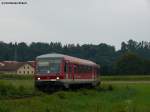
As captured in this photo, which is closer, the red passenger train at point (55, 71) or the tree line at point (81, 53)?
the red passenger train at point (55, 71)

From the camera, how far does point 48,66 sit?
38.8m

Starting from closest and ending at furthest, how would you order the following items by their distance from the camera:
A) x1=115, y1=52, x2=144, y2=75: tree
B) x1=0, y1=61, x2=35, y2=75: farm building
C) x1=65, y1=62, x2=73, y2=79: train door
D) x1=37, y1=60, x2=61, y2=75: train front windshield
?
x1=37, y1=60, x2=61, y2=75: train front windshield → x1=65, y1=62, x2=73, y2=79: train door → x1=115, y1=52, x2=144, y2=75: tree → x1=0, y1=61, x2=35, y2=75: farm building

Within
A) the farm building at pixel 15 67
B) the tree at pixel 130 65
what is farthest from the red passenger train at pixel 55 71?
the farm building at pixel 15 67

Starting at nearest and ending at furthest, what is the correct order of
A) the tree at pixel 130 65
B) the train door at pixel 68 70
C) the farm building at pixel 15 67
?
the train door at pixel 68 70 < the tree at pixel 130 65 < the farm building at pixel 15 67

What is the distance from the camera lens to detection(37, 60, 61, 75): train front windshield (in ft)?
126

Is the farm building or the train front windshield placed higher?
the farm building

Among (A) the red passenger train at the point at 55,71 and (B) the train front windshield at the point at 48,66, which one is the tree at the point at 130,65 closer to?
(A) the red passenger train at the point at 55,71

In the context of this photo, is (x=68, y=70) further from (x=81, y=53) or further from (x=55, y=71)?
(x=81, y=53)

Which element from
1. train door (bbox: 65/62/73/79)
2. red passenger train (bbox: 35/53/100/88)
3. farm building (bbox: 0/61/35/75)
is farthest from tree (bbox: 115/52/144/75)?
red passenger train (bbox: 35/53/100/88)

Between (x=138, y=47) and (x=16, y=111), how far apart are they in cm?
17209

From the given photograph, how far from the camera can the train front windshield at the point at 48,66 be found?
1513 inches

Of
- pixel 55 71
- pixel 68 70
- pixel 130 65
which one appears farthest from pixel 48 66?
pixel 130 65

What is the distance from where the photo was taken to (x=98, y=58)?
511 feet

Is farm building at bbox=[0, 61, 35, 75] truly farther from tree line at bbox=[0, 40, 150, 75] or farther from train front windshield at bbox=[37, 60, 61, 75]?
train front windshield at bbox=[37, 60, 61, 75]
